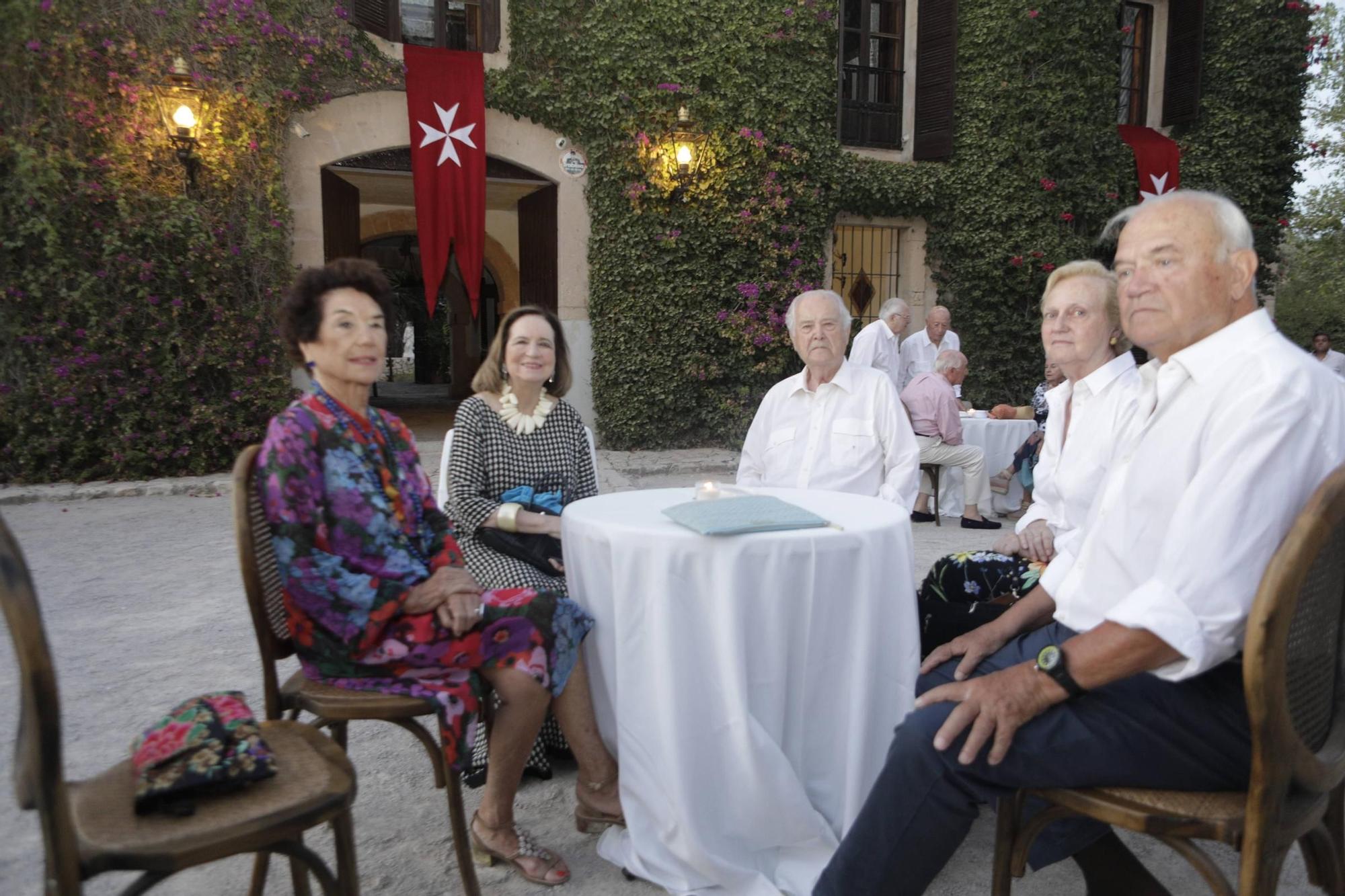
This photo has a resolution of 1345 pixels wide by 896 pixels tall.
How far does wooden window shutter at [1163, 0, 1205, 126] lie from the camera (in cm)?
1179

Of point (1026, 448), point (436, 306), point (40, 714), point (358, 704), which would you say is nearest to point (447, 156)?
point (1026, 448)

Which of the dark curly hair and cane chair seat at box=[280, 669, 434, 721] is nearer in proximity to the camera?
cane chair seat at box=[280, 669, 434, 721]

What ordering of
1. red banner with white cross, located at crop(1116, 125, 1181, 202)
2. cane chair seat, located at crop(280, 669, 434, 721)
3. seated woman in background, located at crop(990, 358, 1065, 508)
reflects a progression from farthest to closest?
1. red banner with white cross, located at crop(1116, 125, 1181, 202)
2. seated woman in background, located at crop(990, 358, 1065, 508)
3. cane chair seat, located at crop(280, 669, 434, 721)

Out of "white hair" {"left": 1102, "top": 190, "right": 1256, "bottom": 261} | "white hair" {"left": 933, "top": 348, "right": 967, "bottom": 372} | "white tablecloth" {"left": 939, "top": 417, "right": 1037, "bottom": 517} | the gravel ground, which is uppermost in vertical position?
"white hair" {"left": 1102, "top": 190, "right": 1256, "bottom": 261}

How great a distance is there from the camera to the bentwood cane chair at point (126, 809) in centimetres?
118

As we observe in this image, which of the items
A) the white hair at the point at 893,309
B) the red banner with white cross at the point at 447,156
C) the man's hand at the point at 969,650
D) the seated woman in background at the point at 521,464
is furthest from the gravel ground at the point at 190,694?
the red banner with white cross at the point at 447,156

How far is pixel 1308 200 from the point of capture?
71.5ft

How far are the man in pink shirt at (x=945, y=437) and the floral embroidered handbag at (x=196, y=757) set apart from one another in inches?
217

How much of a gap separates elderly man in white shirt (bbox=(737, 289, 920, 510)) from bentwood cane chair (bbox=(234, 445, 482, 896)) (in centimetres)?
183

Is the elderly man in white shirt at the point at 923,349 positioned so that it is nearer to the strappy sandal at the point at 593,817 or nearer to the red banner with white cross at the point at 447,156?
the red banner with white cross at the point at 447,156


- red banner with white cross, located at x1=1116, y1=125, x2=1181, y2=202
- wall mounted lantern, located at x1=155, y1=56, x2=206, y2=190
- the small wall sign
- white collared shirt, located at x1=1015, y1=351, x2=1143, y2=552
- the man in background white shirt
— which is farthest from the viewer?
the man in background white shirt

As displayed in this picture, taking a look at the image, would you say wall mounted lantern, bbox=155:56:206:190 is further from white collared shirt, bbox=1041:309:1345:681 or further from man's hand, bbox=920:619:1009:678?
white collared shirt, bbox=1041:309:1345:681

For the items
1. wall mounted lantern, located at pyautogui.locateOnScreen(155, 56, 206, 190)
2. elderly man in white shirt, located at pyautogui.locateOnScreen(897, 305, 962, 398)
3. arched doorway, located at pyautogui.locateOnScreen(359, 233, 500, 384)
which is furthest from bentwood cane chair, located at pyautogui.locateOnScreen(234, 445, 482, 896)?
arched doorway, located at pyautogui.locateOnScreen(359, 233, 500, 384)

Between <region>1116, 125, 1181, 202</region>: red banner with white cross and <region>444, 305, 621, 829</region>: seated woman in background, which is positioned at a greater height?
<region>1116, 125, 1181, 202</region>: red banner with white cross
